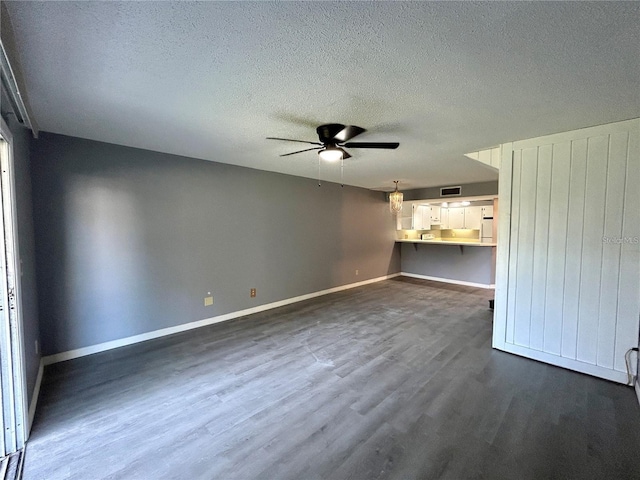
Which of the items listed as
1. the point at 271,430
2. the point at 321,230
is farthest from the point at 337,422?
the point at 321,230

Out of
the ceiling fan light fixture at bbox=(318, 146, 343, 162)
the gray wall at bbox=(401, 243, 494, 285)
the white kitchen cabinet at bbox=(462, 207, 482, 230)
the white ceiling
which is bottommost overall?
the gray wall at bbox=(401, 243, 494, 285)

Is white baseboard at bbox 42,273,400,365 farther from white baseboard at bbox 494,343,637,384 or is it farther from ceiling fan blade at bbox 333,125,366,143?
white baseboard at bbox 494,343,637,384

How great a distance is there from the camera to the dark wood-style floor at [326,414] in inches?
63.5

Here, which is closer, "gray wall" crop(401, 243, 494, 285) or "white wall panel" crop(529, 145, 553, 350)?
"white wall panel" crop(529, 145, 553, 350)

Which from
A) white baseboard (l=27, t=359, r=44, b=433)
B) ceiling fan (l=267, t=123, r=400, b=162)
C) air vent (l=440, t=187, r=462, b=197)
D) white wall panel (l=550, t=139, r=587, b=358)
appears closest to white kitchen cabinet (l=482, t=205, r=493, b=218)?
air vent (l=440, t=187, r=462, b=197)

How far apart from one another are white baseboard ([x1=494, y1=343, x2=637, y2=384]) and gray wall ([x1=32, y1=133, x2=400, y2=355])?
3373 millimetres

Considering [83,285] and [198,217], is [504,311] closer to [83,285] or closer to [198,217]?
[198,217]

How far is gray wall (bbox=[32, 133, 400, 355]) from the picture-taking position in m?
2.84

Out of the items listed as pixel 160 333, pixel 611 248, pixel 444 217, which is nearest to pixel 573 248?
pixel 611 248

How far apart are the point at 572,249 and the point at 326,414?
2842 millimetres

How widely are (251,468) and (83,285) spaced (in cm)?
271

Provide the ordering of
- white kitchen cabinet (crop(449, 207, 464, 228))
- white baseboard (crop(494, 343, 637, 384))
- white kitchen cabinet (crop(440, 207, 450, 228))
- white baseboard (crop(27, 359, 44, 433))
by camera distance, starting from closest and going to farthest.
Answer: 1. white baseboard (crop(27, 359, 44, 433))
2. white baseboard (crop(494, 343, 637, 384))
3. white kitchen cabinet (crop(449, 207, 464, 228))
4. white kitchen cabinet (crop(440, 207, 450, 228))

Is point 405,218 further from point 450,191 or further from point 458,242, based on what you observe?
point 458,242

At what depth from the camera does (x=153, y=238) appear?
342 centimetres
